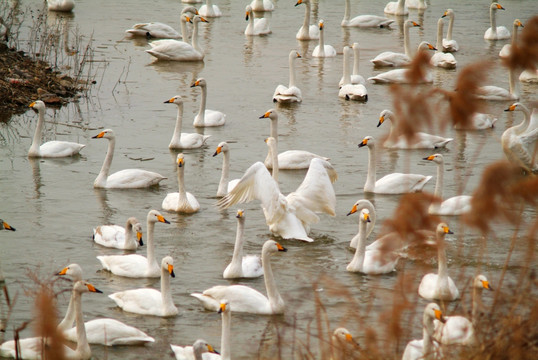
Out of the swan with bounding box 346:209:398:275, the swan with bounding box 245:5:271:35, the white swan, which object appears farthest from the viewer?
the swan with bounding box 245:5:271:35

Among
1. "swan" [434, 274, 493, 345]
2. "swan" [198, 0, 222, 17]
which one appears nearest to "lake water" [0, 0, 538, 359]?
"swan" [434, 274, 493, 345]

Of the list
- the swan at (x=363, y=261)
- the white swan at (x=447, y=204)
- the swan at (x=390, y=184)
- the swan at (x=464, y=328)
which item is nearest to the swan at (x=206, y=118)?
the swan at (x=390, y=184)

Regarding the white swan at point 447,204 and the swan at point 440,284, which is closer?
the swan at point 440,284

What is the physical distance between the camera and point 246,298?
9.31 meters

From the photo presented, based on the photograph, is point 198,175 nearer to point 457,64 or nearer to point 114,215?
point 114,215

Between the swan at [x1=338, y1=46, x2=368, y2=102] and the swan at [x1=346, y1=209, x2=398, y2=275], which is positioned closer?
the swan at [x1=346, y1=209, x2=398, y2=275]

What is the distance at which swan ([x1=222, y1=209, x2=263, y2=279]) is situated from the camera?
10.3m

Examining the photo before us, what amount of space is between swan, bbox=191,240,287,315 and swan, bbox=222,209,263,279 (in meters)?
0.81

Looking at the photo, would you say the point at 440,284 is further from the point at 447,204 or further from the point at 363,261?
the point at 447,204

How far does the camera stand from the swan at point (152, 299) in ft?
29.9

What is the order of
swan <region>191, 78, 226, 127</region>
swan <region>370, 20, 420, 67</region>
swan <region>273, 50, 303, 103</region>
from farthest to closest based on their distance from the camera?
swan <region>370, 20, 420, 67</region>
swan <region>273, 50, 303, 103</region>
swan <region>191, 78, 226, 127</region>

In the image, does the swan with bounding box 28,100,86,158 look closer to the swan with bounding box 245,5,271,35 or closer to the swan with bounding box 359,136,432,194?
the swan with bounding box 359,136,432,194

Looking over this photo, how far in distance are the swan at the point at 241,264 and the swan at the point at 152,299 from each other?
116 centimetres

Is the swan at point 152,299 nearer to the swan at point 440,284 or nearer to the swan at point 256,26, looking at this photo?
the swan at point 440,284
